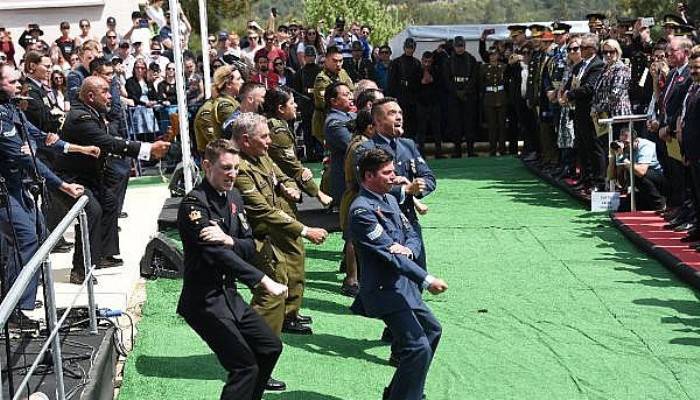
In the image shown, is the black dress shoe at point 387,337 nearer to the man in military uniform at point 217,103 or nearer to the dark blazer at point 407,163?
the dark blazer at point 407,163

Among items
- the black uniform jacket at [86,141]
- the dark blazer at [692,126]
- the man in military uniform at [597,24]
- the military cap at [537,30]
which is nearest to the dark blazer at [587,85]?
the man in military uniform at [597,24]

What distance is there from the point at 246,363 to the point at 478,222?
713 cm

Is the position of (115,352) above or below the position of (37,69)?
below

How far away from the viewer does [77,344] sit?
6.82m

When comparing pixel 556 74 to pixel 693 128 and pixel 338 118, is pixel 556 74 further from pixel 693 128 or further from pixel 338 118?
pixel 338 118

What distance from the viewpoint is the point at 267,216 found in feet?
24.2

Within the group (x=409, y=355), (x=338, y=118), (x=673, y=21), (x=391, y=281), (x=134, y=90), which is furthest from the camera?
(x=134, y=90)

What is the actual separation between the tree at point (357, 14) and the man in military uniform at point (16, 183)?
130 ft

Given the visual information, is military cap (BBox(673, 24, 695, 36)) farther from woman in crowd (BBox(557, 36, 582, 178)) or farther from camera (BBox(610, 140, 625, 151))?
camera (BBox(610, 140, 625, 151))

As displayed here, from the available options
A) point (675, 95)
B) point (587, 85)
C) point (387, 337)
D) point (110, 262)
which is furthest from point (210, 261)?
point (587, 85)

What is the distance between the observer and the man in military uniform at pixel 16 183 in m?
7.98

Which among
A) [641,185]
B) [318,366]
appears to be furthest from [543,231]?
[318,366]

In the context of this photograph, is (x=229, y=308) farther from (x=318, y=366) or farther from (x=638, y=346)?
(x=638, y=346)

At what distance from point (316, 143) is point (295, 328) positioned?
35.8 feet
